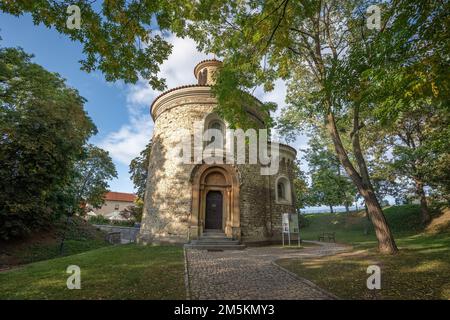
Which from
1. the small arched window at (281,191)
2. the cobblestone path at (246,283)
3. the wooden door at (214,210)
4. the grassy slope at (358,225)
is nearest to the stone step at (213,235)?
the wooden door at (214,210)

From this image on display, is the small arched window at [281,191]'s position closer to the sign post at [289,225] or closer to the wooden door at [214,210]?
the sign post at [289,225]

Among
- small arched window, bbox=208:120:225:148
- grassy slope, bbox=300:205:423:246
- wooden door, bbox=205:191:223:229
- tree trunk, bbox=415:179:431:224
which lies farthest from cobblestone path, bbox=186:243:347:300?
tree trunk, bbox=415:179:431:224

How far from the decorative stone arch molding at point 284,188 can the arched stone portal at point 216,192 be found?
3942 millimetres

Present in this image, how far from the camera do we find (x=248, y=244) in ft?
43.0

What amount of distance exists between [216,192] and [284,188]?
19.2ft

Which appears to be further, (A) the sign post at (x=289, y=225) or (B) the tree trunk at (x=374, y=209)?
(A) the sign post at (x=289, y=225)

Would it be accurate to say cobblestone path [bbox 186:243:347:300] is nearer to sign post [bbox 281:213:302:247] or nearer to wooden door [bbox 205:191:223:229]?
wooden door [bbox 205:191:223:229]

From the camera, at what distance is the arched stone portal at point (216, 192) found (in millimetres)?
12656

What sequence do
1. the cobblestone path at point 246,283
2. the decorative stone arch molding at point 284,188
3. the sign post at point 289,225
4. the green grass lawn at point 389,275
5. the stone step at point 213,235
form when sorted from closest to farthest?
1. the green grass lawn at point 389,275
2. the cobblestone path at point 246,283
3. the stone step at point 213,235
4. the sign post at point 289,225
5. the decorative stone arch molding at point 284,188

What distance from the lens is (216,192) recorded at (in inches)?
543

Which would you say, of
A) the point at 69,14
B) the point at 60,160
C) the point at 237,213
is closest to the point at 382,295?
the point at 69,14

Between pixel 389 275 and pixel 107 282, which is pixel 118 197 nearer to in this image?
pixel 107 282
